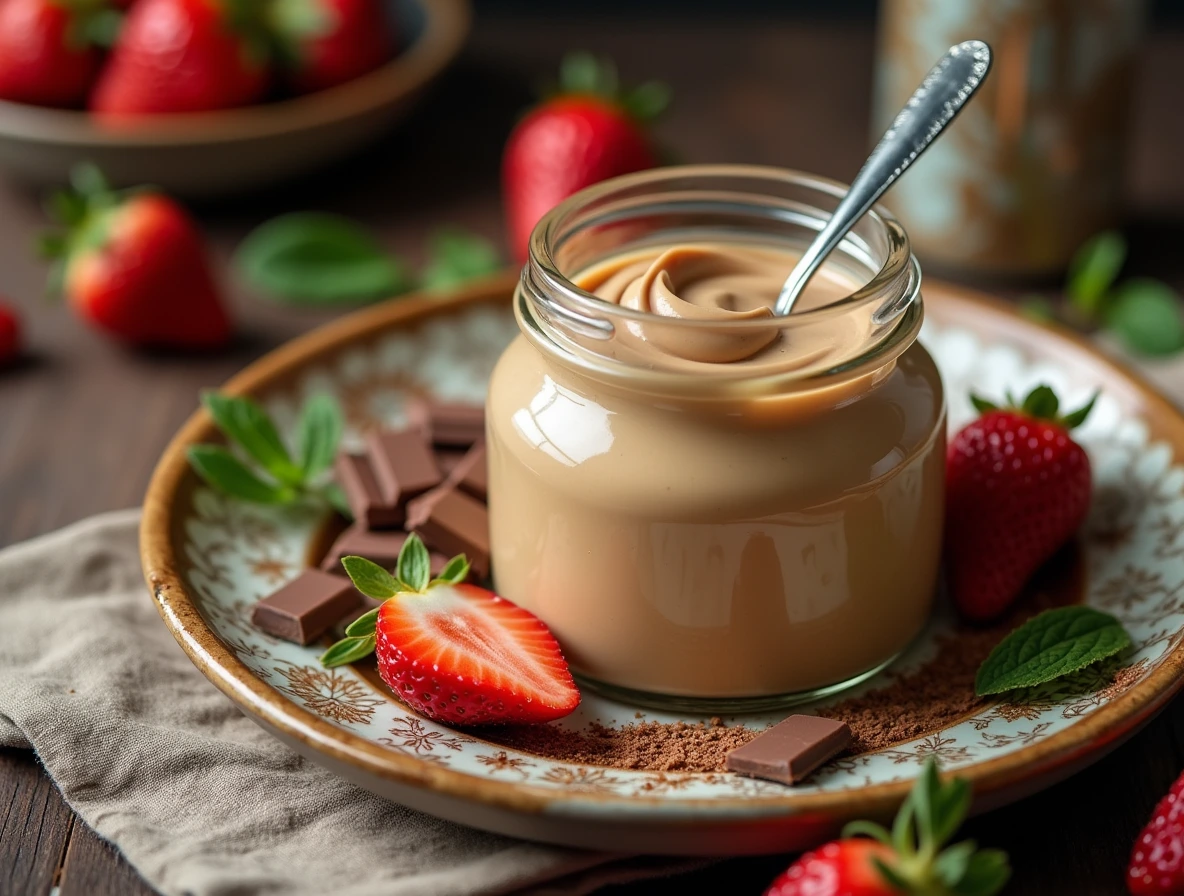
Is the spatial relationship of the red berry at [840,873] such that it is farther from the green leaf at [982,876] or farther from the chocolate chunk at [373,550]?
the chocolate chunk at [373,550]

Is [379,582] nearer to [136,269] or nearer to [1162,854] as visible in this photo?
[1162,854]

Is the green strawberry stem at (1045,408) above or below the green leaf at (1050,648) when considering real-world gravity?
above

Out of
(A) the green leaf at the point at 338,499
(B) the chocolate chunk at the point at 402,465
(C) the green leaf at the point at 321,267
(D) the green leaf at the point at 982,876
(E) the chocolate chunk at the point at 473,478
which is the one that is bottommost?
(C) the green leaf at the point at 321,267

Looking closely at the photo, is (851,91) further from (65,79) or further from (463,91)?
(65,79)

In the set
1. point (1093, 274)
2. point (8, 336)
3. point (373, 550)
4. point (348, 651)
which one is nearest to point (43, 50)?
point (8, 336)

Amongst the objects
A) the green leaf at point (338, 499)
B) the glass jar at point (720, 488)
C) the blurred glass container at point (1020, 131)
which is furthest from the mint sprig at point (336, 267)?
the glass jar at point (720, 488)

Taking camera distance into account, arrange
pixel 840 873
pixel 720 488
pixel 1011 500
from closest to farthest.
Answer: pixel 840 873, pixel 720 488, pixel 1011 500
